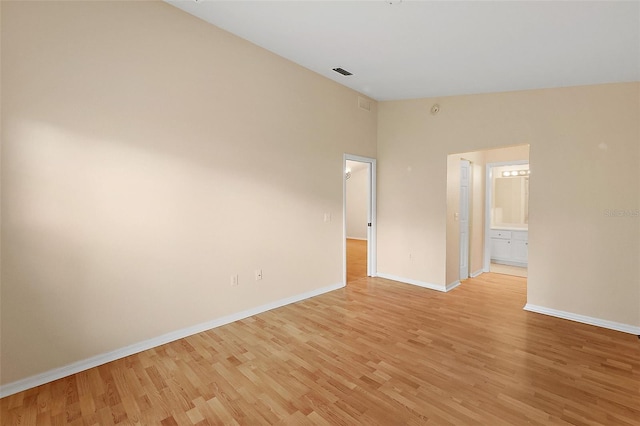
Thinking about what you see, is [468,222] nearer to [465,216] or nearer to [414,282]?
[465,216]

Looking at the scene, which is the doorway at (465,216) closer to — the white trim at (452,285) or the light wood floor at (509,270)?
the white trim at (452,285)

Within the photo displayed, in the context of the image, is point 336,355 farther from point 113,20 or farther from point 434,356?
point 113,20

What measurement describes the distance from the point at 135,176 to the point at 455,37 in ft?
11.0

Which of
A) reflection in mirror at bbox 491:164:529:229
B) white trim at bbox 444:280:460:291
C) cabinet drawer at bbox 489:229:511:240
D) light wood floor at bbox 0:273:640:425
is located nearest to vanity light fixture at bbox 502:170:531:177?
reflection in mirror at bbox 491:164:529:229

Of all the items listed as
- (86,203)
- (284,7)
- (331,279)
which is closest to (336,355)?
(331,279)

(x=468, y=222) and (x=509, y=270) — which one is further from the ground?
(x=468, y=222)

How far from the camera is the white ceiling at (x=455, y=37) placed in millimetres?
2320

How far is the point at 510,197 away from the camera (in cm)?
668

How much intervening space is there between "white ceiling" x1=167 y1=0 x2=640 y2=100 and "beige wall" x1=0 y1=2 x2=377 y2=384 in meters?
0.52

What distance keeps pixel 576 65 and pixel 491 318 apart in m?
2.92

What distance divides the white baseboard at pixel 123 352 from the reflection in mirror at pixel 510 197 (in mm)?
5609

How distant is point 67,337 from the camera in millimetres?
2385

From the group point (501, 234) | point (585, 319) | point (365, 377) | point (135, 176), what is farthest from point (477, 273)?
point (135, 176)

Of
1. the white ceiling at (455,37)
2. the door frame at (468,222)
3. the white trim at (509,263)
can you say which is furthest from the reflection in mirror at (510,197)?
the white ceiling at (455,37)
